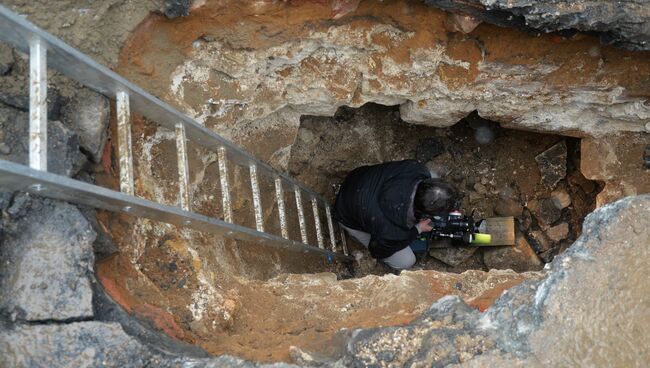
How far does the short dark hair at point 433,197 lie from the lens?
4504 millimetres

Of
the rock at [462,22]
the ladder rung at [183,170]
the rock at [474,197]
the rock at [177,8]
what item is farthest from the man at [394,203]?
the rock at [177,8]

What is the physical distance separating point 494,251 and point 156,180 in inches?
147

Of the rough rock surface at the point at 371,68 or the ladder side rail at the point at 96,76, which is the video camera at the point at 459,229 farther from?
the ladder side rail at the point at 96,76

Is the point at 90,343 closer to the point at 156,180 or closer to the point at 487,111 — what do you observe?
the point at 156,180

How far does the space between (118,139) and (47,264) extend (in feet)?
2.39

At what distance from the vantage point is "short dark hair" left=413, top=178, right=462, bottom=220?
4.50 m

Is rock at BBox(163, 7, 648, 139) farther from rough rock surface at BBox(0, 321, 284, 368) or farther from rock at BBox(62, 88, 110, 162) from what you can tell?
rough rock surface at BBox(0, 321, 284, 368)

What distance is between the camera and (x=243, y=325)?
313 cm

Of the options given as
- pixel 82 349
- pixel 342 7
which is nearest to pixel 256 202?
pixel 342 7

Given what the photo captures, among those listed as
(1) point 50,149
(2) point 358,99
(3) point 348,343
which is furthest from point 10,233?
(2) point 358,99

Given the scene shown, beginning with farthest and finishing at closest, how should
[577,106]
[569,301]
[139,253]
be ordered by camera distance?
[577,106] → [139,253] → [569,301]

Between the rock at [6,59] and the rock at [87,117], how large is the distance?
0.31 meters

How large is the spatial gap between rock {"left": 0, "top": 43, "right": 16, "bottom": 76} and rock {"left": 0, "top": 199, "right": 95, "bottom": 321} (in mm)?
716

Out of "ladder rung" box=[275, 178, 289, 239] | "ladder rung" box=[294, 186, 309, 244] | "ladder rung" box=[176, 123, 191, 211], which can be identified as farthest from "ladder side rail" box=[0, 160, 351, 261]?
Answer: "ladder rung" box=[294, 186, 309, 244]
